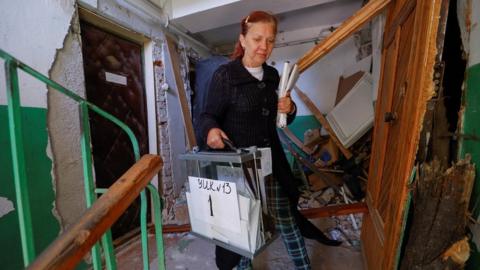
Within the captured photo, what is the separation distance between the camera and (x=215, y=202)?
75 cm

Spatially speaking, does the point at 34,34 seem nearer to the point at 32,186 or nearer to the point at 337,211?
the point at 32,186

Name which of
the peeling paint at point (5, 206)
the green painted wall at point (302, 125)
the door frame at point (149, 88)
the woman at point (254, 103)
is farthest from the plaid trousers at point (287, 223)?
the green painted wall at point (302, 125)

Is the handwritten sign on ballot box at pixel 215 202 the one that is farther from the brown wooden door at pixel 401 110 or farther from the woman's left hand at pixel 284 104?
the brown wooden door at pixel 401 110

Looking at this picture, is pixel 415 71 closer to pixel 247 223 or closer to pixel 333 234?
pixel 247 223

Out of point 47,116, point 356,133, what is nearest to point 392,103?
point 356,133

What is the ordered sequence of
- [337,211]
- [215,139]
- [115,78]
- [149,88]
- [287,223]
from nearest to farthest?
[215,139] < [287,223] < [337,211] < [115,78] < [149,88]

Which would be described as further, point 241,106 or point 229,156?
point 241,106

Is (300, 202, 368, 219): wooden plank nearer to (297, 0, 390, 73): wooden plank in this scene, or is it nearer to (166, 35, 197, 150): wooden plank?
(297, 0, 390, 73): wooden plank

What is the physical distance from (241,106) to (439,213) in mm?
716

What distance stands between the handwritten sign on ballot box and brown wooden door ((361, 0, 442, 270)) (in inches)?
21.2

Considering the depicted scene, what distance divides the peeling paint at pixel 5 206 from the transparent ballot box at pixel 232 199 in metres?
0.93

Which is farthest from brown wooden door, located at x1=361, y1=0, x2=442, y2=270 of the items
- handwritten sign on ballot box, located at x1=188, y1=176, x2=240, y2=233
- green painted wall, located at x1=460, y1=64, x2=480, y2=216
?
handwritten sign on ballot box, located at x1=188, y1=176, x2=240, y2=233

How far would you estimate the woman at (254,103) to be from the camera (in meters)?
0.91

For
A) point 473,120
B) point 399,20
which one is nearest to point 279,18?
point 399,20
